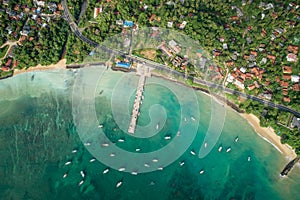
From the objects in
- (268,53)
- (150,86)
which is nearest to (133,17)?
(150,86)

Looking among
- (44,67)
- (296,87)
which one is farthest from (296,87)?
(44,67)

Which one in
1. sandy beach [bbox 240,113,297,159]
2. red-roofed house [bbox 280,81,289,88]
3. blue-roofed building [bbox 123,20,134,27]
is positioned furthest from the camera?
blue-roofed building [bbox 123,20,134,27]

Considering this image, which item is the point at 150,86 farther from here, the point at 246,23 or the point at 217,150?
the point at 246,23

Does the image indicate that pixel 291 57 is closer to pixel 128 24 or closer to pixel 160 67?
pixel 160 67

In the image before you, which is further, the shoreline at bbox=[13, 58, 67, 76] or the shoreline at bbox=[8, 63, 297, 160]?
the shoreline at bbox=[13, 58, 67, 76]

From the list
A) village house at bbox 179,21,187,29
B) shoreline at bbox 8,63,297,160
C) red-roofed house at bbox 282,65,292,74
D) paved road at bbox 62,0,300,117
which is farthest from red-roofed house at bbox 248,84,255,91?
village house at bbox 179,21,187,29

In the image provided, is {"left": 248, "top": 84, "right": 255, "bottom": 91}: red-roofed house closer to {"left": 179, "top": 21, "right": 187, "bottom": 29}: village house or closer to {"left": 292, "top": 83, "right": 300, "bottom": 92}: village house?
{"left": 292, "top": 83, "right": 300, "bottom": 92}: village house
